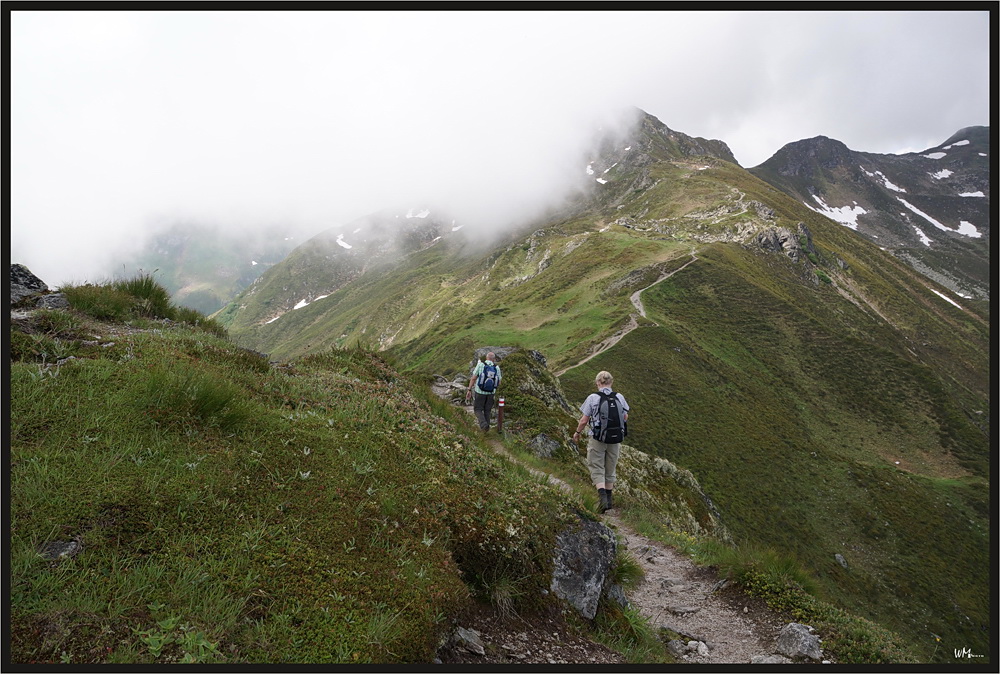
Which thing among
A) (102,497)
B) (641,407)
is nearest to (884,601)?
(641,407)

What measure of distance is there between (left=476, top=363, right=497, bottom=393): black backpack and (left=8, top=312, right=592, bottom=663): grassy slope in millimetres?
8272

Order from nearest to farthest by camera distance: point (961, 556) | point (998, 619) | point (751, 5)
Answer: point (998, 619) → point (751, 5) → point (961, 556)

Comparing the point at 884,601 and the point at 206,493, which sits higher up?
the point at 206,493

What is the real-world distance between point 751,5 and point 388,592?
856cm

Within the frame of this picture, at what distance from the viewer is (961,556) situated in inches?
2169

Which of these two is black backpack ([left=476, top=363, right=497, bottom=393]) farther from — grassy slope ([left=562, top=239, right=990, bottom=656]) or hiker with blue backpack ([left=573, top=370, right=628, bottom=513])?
grassy slope ([left=562, top=239, right=990, bottom=656])

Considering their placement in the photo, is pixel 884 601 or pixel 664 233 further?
pixel 664 233

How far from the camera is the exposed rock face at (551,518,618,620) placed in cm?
596

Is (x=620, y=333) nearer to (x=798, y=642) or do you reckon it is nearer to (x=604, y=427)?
(x=604, y=427)

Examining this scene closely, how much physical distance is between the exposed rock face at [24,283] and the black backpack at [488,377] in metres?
11.3

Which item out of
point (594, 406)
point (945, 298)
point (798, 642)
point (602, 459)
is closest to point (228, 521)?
point (798, 642)

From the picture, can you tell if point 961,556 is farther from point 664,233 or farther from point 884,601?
point 664,233

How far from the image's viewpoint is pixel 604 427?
10695mm

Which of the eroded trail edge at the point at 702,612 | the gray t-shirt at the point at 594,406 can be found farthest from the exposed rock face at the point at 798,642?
the gray t-shirt at the point at 594,406
